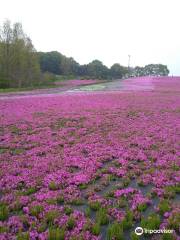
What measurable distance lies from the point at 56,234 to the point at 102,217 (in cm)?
118

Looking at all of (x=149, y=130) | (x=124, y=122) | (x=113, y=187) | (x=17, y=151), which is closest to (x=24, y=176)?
(x=113, y=187)

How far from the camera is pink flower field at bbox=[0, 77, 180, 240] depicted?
7.02 m

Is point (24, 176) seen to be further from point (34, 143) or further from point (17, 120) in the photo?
point (17, 120)

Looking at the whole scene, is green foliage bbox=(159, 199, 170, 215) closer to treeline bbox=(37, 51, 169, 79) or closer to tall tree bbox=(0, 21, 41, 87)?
tall tree bbox=(0, 21, 41, 87)

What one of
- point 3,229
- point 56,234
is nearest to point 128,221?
point 56,234

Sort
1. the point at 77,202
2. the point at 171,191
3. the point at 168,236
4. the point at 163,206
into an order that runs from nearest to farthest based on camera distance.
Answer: the point at 168,236 → the point at 163,206 → the point at 77,202 → the point at 171,191

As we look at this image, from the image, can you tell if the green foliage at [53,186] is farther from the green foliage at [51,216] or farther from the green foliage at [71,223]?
the green foliage at [71,223]

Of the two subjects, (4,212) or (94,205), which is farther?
(94,205)

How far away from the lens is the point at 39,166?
11.2 meters

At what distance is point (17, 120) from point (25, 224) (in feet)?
49.7

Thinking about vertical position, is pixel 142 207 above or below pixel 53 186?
below

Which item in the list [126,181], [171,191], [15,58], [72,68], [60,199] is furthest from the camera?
[72,68]

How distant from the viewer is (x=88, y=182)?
976 cm

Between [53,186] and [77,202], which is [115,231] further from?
[53,186]
